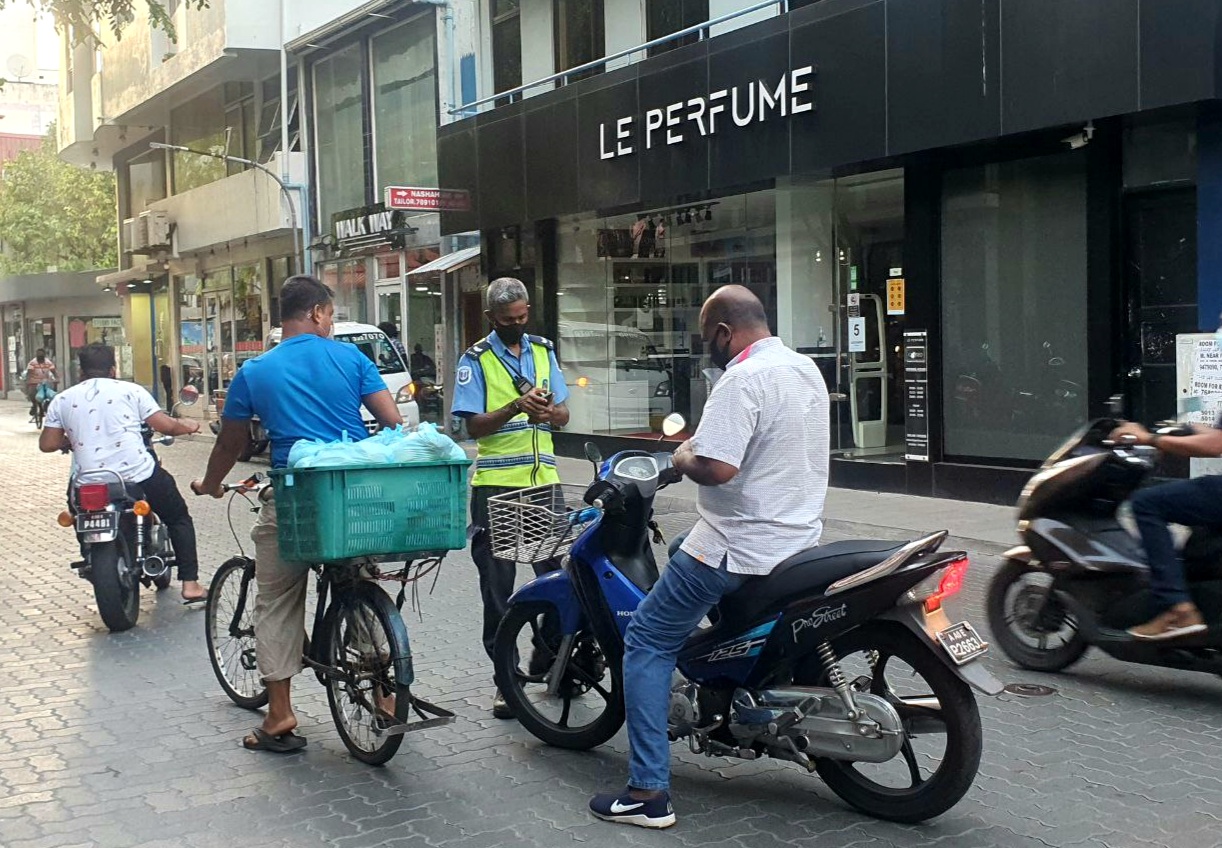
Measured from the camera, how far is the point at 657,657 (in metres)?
4.38

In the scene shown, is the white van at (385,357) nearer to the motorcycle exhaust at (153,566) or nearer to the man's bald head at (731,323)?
the motorcycle exhaust at (153,566)

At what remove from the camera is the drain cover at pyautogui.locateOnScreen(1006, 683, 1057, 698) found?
598 centimetres

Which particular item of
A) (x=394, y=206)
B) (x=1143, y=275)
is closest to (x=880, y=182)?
(x=1143, y=275)

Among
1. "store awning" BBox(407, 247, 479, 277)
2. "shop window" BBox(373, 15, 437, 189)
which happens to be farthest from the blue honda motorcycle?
"shop window" BBox(373, 15, 437, 189)

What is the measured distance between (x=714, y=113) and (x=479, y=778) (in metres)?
11.1

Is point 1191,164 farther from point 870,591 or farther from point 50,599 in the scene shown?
point 50,599

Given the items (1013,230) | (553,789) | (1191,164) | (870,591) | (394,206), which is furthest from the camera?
(394,206)

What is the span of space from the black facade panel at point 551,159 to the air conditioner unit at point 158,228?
62.9 ft

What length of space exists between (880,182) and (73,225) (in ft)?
148

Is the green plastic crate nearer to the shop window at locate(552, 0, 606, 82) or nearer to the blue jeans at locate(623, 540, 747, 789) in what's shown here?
the blue jeans at locate(623, 540, 747, 789)

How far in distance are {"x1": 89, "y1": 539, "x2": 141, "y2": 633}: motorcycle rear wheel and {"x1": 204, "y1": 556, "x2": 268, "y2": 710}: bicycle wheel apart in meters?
1.80

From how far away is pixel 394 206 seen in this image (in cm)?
1988

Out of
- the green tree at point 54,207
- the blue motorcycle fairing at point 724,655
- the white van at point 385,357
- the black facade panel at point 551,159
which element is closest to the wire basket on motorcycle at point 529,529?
the blue motorcycle fairing at point 724,655

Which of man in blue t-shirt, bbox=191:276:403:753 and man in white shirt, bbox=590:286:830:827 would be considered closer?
man in white shirt, bbox=590:286:830:827
